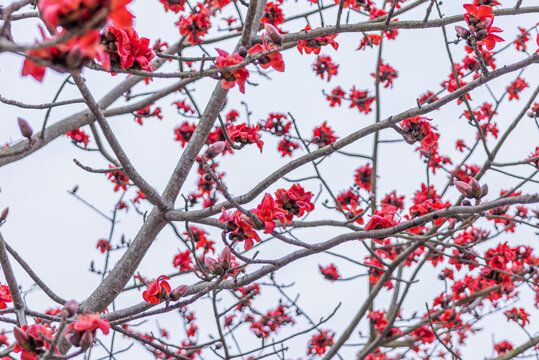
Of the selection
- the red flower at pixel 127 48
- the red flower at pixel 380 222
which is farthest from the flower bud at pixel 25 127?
the red flower at pixel 380 222

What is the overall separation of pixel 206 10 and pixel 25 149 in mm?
2763

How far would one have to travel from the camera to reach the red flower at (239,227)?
1835 millimetres

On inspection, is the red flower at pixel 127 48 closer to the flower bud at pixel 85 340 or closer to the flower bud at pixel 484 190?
the flower bud at pixel 85 340

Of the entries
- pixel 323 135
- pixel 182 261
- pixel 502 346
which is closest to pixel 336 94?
pixel 323 135

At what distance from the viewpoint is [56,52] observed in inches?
34.8

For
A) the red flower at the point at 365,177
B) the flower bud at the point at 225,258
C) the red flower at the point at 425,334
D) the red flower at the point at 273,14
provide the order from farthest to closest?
the red flower at the point at 365,177 < the red flower at the point at 425,334 < the red flower at the point at 273,14 < the flower bud at the point at 225,258

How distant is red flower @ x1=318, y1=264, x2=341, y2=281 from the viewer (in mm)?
4816

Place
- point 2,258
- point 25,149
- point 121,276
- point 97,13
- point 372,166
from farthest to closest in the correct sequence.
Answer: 1. point 372,166
2. point 121,276
3. point 2,258
4. point 25,149
5. point 97,13

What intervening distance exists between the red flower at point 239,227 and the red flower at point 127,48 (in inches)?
26.2

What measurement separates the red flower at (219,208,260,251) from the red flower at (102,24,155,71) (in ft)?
2.18

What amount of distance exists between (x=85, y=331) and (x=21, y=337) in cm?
24

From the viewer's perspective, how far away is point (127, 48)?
1.53m

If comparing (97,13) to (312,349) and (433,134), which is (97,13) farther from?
(312,349)

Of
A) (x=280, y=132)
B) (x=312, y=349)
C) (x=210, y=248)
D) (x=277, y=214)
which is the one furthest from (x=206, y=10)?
(x=312, y=349)
